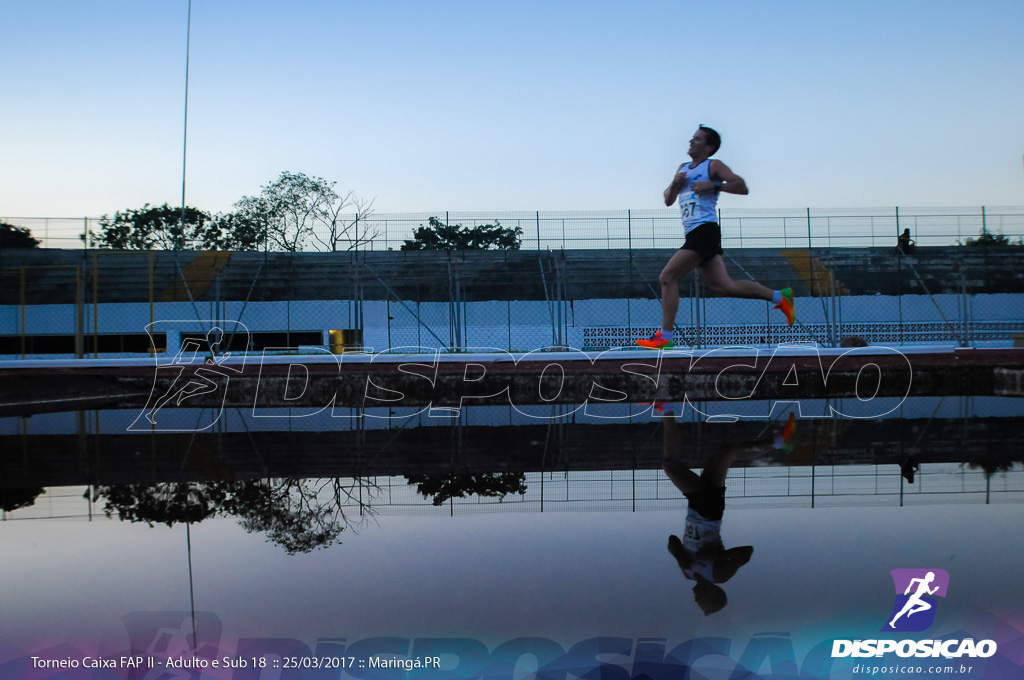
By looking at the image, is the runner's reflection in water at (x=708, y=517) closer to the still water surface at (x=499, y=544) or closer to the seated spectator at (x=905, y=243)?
the still water surface at (x=499, y=544)

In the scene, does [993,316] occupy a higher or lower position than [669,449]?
higher

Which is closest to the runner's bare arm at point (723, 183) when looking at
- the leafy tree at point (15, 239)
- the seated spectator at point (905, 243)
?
the seated spectator at point (905, 243)

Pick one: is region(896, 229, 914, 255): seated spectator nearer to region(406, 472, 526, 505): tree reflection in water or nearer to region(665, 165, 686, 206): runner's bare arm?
region(665, 165, 686, 206): runner's bare arm

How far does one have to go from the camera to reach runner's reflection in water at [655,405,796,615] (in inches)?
69.9

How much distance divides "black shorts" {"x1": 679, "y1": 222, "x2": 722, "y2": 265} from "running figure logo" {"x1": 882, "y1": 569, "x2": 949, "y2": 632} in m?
4.60

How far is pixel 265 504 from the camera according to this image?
2.71 m

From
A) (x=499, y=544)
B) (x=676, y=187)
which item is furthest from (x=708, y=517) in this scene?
(x=676, y=187)

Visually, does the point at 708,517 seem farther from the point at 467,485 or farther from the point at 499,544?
the point at 467,485

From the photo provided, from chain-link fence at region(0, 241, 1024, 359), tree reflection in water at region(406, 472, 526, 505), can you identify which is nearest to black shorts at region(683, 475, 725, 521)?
tree reflection in water at region(406, 472, 526, 505)

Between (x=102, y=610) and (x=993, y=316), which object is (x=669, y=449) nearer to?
(x=102, y=610)

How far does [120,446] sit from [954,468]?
3832 millimetres

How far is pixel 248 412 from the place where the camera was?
6.40 m

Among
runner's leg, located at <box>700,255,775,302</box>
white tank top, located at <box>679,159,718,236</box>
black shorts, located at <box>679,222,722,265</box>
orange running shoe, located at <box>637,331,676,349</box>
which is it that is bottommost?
orange running shoe, located at <box>637,331,676,349</box>

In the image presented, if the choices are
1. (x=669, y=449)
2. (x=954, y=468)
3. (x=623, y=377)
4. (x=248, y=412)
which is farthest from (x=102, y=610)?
(x=623, y=377)
